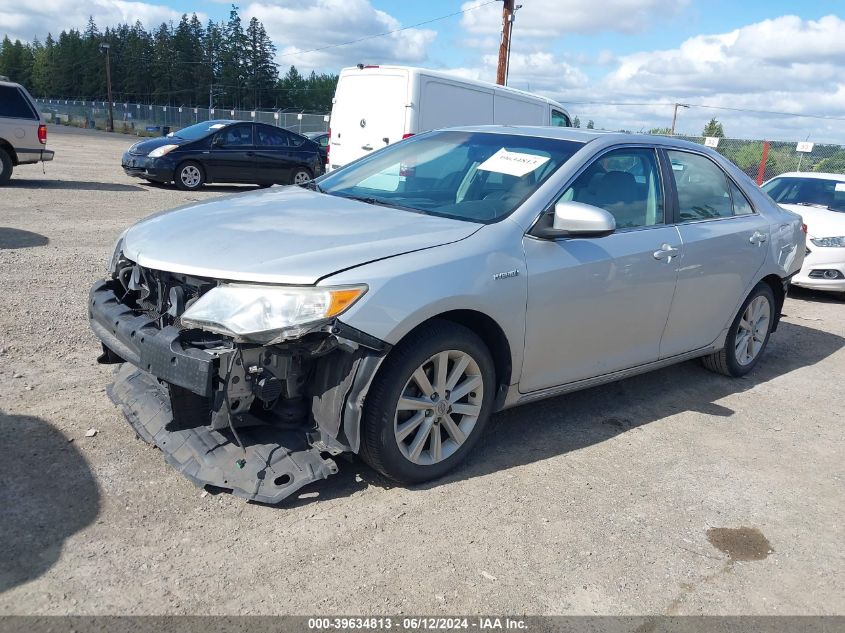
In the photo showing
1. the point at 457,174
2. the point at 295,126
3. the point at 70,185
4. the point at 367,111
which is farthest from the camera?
the point at 295,126

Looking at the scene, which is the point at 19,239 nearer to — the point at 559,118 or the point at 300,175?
the point at 300,175

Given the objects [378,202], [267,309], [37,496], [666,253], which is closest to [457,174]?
[378,202]

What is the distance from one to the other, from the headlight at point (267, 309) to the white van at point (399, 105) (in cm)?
809

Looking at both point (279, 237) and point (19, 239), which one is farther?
point (19, 239)

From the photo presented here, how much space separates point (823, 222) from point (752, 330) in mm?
4423

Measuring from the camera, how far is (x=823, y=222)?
9195 millimetres

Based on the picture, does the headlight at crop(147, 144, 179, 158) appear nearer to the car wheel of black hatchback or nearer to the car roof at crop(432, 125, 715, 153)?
the car wheel of black hatchback

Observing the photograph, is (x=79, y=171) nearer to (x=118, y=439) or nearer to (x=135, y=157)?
(x=135, y=157)

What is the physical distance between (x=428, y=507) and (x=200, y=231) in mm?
1719

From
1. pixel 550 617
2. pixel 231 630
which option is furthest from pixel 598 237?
pixel 231 630

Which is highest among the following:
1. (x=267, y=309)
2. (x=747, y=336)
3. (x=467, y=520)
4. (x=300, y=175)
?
(x=267, y=309)

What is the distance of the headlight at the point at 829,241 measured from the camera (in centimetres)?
893

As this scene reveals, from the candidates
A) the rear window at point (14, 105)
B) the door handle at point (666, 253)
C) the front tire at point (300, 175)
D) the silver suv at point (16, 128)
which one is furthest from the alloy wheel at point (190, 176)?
the door handle at point (666, 253)

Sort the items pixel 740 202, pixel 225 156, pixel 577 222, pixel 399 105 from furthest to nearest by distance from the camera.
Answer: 1. pixel 225 156
2. pixel 399 105
3. pixel 740 202
4. pixel 577 222
